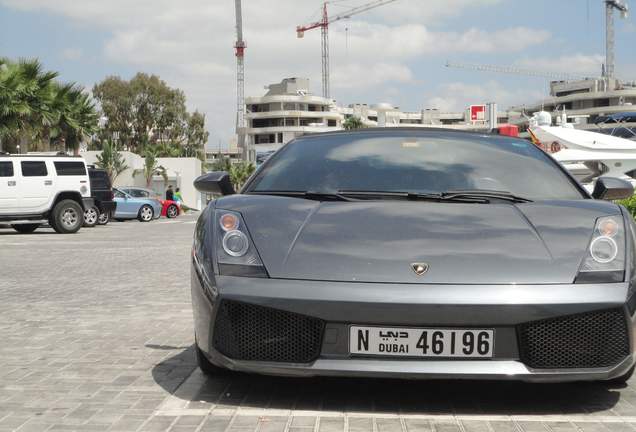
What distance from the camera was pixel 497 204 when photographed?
378 centimetres

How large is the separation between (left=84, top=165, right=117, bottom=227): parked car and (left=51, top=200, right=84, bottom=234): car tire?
368 cm

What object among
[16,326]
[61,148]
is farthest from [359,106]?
[16,326]

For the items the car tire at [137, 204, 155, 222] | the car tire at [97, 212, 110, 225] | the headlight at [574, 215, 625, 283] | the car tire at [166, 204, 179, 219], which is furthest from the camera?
the car tire at [166, 204, 179, 219]

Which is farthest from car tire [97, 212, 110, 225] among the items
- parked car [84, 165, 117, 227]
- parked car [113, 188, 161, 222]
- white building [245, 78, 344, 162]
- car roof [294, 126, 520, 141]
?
white building [245, 78, 344, 162]

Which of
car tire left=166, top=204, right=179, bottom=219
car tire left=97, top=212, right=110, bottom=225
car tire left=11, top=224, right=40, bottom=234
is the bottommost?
car tire left=166, top=204, right=179, bottom=219

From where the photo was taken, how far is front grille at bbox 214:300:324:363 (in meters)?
3.25

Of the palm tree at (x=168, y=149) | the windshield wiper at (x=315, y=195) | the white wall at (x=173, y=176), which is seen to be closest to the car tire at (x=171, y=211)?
the white wall at (x=173, y=176)

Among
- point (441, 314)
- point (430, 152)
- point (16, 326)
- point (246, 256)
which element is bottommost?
point (16, 326)

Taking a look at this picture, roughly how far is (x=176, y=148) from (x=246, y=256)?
235 ft

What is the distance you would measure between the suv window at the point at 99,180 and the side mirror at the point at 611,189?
850 inches

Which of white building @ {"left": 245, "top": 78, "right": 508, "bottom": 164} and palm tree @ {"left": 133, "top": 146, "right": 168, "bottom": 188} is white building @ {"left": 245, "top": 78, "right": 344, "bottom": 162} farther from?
palm tree @ {"left": 133, "top": 146, "right": 168, "bottom": 188}

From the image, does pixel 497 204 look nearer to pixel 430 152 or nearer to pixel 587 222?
pixel 587 222

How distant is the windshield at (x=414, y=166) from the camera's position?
4047mm

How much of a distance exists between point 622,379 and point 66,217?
18.5 metres
